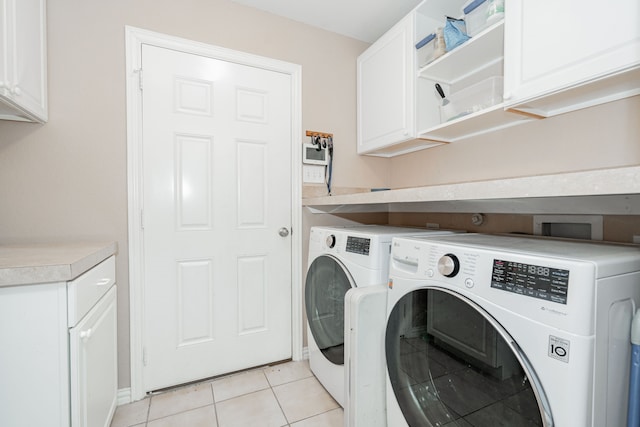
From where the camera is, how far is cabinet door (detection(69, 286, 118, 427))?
0.95 meters

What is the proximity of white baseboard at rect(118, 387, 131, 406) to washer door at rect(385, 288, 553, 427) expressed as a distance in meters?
1.50

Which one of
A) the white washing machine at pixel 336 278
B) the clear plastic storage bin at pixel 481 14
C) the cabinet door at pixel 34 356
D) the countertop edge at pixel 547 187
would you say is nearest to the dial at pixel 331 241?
the white washing machine at pixel 336 278

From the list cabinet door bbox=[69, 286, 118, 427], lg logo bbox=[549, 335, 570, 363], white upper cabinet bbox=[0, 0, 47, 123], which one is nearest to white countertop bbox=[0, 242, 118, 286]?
cabinet door bbox=[69, 286, 118, 427]

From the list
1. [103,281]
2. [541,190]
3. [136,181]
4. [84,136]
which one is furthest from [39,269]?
[541,190]

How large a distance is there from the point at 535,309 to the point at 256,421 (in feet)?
4.70

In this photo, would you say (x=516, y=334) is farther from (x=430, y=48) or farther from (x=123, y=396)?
(x=123, y=396)

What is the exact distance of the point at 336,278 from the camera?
5.15 feet

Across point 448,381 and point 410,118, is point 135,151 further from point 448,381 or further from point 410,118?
point 448,381

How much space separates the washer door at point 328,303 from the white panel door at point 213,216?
33 centimetres

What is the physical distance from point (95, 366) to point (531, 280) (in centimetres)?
152

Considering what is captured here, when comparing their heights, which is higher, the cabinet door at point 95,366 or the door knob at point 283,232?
the door knob at point 283,232

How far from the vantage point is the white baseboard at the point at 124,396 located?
1.63 meters

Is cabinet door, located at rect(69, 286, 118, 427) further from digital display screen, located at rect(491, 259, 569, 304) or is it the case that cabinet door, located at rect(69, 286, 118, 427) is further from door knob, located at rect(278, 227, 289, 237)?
digital display screen, located at rect(491, 259, 569, 304)

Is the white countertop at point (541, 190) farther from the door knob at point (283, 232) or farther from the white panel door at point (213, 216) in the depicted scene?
the white panel door at point (213, 216)
